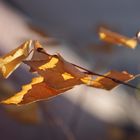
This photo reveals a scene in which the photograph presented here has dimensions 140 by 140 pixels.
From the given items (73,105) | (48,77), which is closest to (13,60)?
(48,77)

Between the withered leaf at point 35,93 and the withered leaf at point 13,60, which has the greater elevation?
the withered leaf at point 13,60

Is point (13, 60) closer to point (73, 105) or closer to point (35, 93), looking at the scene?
point (35, 93)

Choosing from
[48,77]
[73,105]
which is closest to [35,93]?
[48,77]

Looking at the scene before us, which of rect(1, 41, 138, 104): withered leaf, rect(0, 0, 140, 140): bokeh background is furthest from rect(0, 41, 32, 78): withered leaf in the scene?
rect(0, 0, 140, 140): bokeh background

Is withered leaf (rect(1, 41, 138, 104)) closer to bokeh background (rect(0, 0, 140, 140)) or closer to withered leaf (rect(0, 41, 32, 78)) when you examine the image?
withered leaf (rect(0, 41, 32, 78))

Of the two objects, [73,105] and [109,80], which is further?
[73,105]

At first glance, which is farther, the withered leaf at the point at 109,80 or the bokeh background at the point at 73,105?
the bokeh background at the point at 73,105

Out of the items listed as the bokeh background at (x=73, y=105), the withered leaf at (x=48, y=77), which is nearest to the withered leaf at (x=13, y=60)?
the withered leaf at (x=48, y=77)

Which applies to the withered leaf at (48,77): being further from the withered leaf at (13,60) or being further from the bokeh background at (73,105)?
the bokeh background at (73,105)
